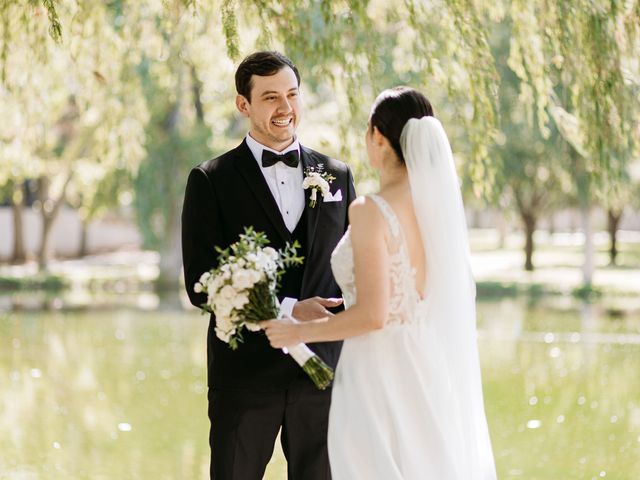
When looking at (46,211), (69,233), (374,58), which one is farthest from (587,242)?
(69,233)

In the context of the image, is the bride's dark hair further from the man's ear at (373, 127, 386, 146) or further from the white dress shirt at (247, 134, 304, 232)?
the white dress shirt at (247, 134, 304, 232)

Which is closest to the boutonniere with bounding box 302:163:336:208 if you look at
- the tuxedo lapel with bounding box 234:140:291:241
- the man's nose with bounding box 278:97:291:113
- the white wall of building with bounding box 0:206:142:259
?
the tuxedo lapel with bounding box 234:140:291:241

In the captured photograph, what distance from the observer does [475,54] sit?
5410 millimetres

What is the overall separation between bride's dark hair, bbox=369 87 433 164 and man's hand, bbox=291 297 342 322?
0.61 metres

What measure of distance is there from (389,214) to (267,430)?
3.25 feet

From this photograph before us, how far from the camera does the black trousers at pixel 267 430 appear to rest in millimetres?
3627

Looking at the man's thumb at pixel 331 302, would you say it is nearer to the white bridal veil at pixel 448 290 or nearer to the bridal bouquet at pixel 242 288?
the bridal bouquet at pixel 242 288

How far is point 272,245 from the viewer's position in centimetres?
369

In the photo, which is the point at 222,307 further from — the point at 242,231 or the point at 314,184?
the point at 314,184

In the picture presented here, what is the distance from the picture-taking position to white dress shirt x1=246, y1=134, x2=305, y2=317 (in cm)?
378

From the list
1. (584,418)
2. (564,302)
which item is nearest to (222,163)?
(584,418)

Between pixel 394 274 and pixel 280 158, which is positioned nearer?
pixel 394 274

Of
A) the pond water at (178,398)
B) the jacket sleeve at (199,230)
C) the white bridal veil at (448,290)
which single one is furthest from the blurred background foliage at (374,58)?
the white bridal veil at (448,290)

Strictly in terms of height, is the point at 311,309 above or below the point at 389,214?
below
